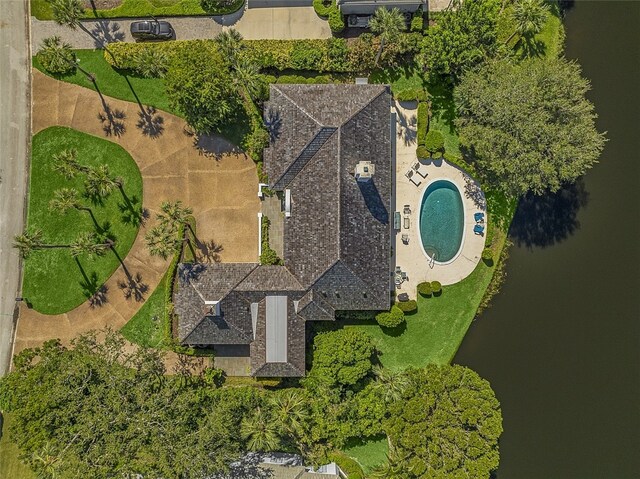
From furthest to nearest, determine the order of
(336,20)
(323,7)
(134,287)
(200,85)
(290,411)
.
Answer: (134,287), (323,7), (336,20), (290,411), (200,85)

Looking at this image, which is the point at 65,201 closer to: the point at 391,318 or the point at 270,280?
the point at 270,280

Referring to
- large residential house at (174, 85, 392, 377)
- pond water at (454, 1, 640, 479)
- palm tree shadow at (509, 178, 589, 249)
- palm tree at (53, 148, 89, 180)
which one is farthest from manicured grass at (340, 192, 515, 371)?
palm tree at (53, 148, 89, 180)

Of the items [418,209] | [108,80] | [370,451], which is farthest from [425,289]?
[108,80]

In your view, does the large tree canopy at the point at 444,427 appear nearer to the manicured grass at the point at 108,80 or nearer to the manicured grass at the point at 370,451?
the manicured grass at the point at 370,451

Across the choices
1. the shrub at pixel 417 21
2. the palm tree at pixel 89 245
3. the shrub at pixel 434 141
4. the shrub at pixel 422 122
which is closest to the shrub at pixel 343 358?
the shrub at pixel 434 141

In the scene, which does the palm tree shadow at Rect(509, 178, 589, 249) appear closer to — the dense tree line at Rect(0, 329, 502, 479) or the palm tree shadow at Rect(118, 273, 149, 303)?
the dense tree line at Rect(0, 329, 502, 479)

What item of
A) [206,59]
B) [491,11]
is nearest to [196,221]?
[206,59]

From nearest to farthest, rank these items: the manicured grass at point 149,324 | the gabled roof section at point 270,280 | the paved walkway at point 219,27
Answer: the gabled roof section at point 270,280, the manicured grass at point 149,324, the paved walkway at point 219,27
